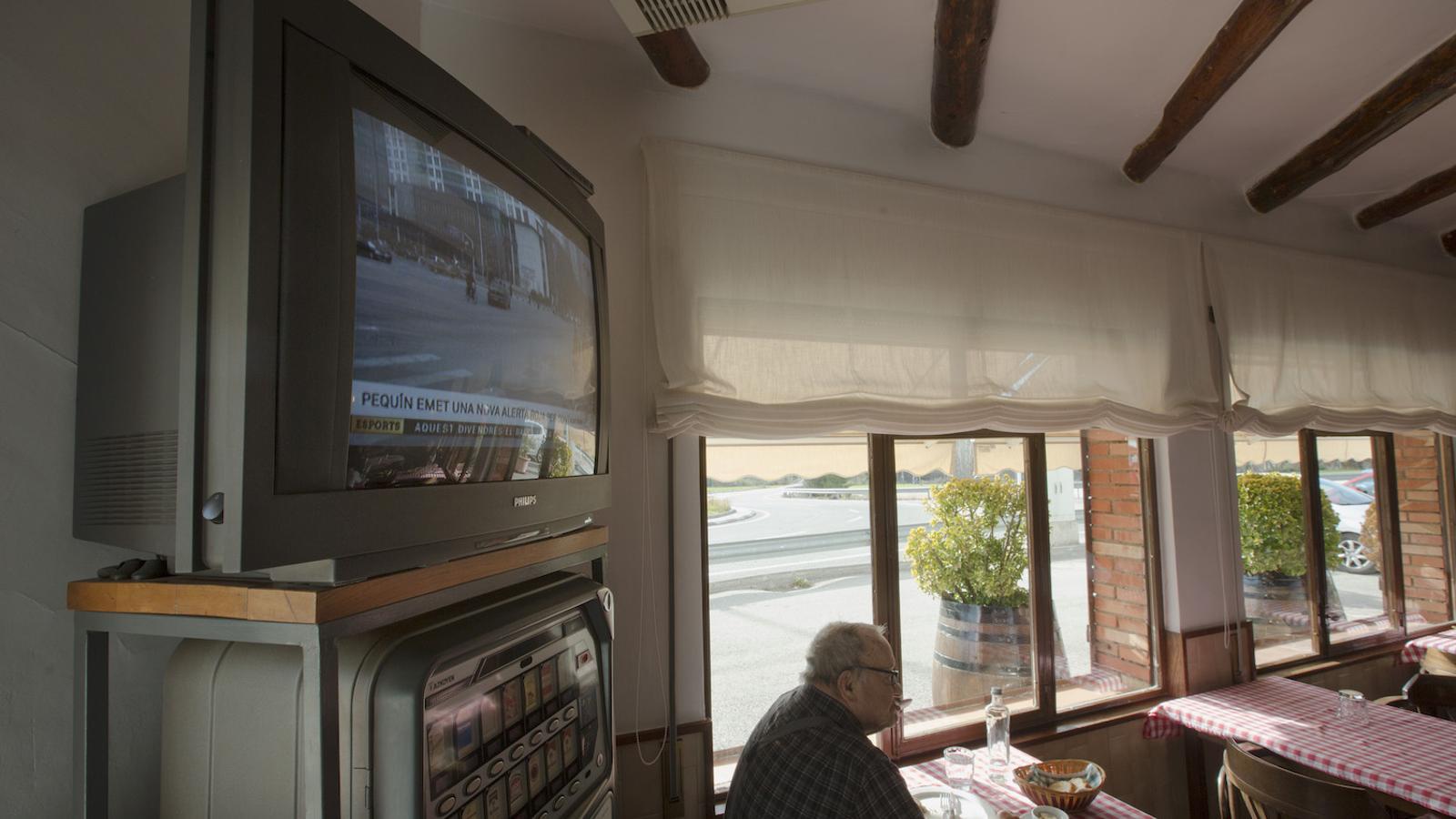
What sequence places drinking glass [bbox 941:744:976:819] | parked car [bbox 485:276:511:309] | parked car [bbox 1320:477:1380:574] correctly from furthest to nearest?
parked car [bbox 1320:477:1380:574] < drinking glass [bbox 941:744:976:819] < parked car [bbox 485:276:511:309]

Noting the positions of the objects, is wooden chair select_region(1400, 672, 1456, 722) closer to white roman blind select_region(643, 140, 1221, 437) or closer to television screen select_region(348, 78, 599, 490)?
white roman blind select_region(643, 140, 1221, 437)

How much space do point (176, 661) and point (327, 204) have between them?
591 mm

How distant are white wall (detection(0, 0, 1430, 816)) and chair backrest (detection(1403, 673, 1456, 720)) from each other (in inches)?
85.1

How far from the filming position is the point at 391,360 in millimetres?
813

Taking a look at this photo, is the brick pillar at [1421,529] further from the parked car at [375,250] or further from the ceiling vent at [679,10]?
the parked car at [375,250]

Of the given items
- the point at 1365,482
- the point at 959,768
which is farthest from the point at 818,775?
the point at 1365,482

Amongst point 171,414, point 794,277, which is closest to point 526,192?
point 171,414

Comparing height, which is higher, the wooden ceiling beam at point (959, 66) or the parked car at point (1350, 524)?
the wooden ceiling beam at point (959, 66)

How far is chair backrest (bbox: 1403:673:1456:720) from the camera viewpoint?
2.73 m


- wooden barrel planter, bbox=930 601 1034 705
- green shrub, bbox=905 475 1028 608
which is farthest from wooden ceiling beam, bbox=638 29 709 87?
wooden barrel planter, bbox=930 601 1034 705

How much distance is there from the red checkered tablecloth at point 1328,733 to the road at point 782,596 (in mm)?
1199

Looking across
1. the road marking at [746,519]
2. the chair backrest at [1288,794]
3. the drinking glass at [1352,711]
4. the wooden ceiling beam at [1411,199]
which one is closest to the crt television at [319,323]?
the road marking at [746,519]

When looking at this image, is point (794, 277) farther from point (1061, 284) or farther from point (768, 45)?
point (1061, 284)

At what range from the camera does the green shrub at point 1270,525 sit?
3531 millimetres
